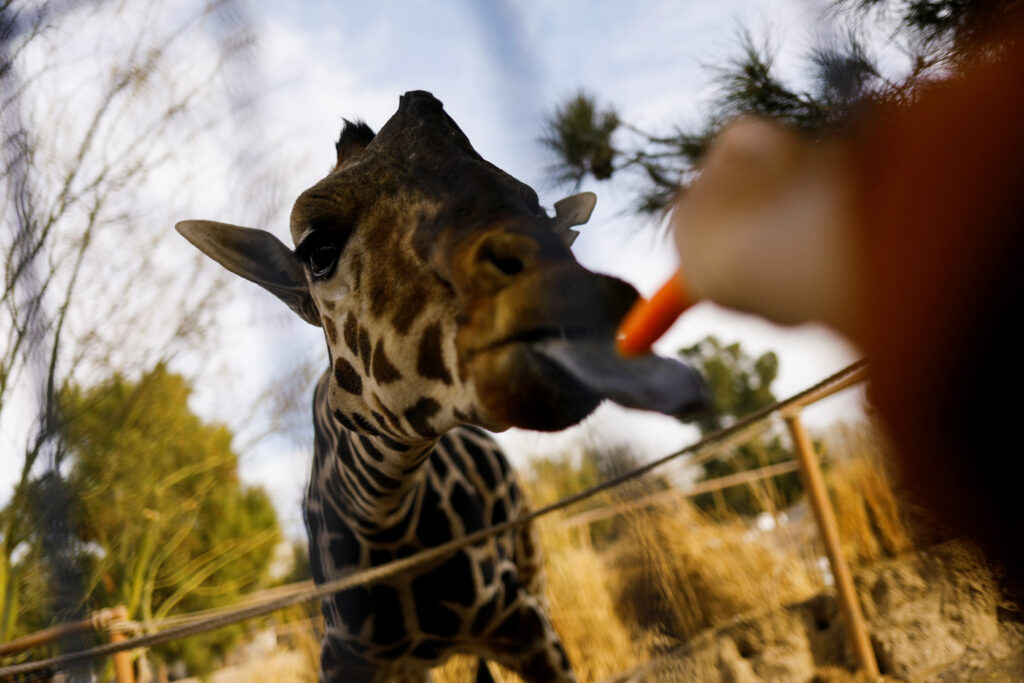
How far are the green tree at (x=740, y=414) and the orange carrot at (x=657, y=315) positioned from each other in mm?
113

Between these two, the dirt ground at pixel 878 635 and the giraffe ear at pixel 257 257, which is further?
the dirt ground at pixel 878 635

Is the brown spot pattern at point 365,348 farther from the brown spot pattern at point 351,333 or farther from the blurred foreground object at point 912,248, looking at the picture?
the blurred foreground object at point 912,248

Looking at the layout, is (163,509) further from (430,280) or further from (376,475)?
(430,280)

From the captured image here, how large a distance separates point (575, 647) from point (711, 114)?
107 inches

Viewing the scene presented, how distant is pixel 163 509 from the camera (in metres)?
4.13

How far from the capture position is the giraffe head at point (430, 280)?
62 cm

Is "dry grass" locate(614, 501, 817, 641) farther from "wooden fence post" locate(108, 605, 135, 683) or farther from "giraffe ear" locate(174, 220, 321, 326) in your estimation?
"giraffe ear" locate(174, 220, 321, 326)

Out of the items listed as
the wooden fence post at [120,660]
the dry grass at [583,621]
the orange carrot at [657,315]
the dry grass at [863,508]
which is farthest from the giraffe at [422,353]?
the dry grass at [863,508]

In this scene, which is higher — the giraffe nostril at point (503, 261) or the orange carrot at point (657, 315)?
the giraffe nostril at point (503, 261)

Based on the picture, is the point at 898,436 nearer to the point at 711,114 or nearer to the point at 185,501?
the point at 711,114

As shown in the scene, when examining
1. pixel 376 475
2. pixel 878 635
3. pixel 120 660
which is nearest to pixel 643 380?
pixel 376 475

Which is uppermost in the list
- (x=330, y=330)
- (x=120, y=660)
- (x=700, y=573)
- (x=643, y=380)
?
(x=330, y=330)

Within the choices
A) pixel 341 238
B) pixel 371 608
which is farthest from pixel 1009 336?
pixel 371 608

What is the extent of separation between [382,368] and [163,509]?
3.86 meters
